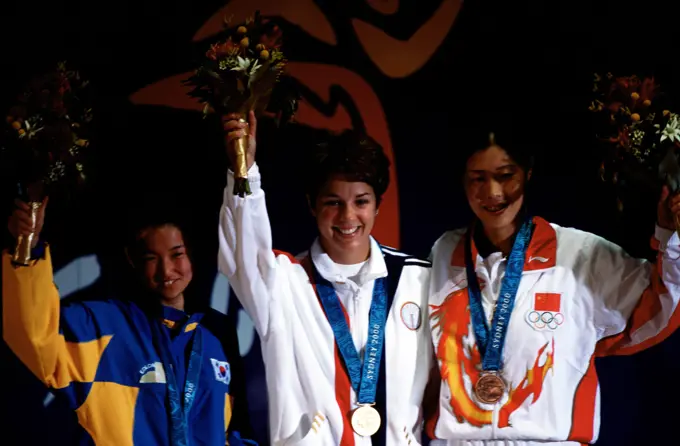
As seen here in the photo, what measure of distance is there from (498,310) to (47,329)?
1.63 m

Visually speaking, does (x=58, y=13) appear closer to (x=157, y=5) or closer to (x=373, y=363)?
(x=157, y=5)

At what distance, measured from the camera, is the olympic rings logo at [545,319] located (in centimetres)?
319

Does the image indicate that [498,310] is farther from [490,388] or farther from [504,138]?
[504,138]

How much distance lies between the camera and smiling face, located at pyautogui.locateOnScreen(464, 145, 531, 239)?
3.31 meters

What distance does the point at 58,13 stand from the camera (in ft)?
11.8

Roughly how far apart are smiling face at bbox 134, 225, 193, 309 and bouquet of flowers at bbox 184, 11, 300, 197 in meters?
0.44

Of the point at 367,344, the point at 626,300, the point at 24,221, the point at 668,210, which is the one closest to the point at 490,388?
the point at 367,344

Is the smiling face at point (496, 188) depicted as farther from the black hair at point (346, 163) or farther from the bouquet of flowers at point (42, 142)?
the bouquet of flowers at point (42, 142)

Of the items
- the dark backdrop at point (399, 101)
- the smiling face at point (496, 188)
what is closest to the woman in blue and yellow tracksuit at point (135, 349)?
the dark backdrop at point (399, 101)

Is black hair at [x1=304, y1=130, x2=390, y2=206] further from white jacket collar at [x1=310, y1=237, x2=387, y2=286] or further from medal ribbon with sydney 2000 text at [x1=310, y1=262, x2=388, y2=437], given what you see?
medal ribbon with sydney 2000 text at [x1=310, y1=262, x2=388, y2=437]

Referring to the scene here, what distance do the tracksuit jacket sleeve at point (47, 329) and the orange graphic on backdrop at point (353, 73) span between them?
4.32ft

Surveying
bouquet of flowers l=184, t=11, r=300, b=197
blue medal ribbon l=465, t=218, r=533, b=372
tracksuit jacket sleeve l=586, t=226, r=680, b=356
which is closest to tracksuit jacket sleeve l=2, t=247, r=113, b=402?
bouquet of flowers l=184, t=11, r=300, b=197

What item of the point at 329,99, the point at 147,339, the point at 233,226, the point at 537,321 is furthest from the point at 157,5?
the point at 537,321

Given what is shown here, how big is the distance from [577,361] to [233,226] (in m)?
1.38
